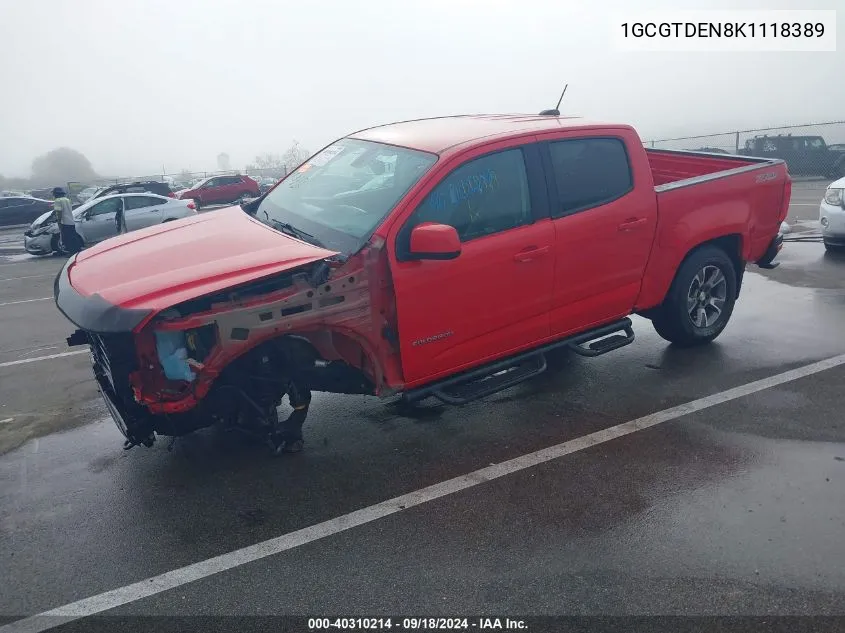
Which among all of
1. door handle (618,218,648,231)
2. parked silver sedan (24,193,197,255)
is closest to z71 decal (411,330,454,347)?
door handle (618,218,648,231)

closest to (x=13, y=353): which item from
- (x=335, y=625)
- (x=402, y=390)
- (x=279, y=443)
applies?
(x=279, y=443)

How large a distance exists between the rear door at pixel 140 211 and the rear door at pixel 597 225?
43.6ft

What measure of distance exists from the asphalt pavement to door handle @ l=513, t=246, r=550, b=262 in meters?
1.20

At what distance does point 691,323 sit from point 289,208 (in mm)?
3542

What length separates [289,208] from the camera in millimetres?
5105

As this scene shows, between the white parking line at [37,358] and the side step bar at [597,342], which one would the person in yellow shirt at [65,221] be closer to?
the white parking line at [37,358]

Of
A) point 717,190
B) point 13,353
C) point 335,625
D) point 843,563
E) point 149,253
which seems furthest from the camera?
point 13,353

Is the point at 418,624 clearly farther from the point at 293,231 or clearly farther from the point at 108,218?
the point at 108,218

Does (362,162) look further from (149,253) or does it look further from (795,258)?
(795,258)

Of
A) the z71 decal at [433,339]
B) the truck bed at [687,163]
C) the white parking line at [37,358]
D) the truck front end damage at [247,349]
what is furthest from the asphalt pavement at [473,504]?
the truck bed at [687,163]

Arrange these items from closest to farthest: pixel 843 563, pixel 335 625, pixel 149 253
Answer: pixel 335 625 → pixel 843 563 → pixel 149 253

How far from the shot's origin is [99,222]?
52.9ft

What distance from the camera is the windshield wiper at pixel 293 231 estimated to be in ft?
14.7

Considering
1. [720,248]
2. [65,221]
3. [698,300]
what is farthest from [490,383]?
[65,221]
